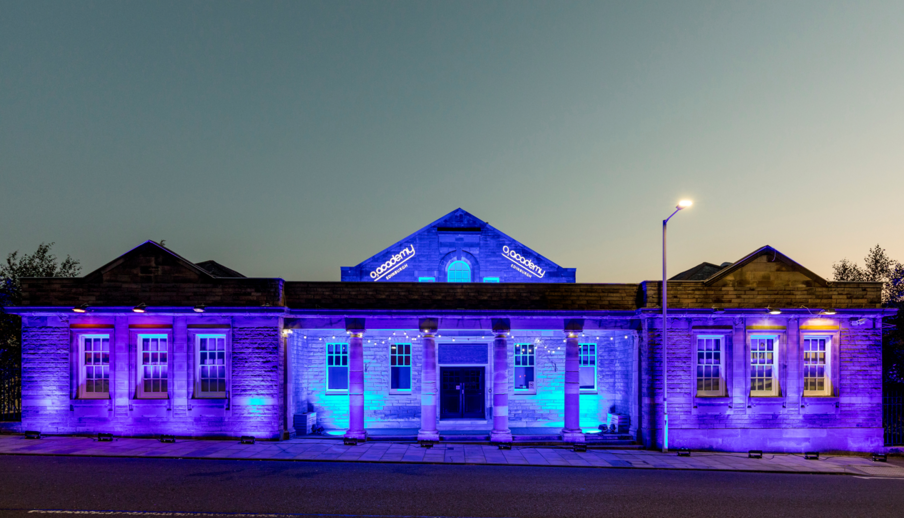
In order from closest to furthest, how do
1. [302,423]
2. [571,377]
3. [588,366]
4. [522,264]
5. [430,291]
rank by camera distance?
1. [571,377]
2. [430,291]
3. [302,423]
4. [588,366]
5. [522,264]

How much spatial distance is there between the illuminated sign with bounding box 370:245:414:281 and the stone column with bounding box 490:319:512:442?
289 inches

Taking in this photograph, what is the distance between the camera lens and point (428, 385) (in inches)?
727

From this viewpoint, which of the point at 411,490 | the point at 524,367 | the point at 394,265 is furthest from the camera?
the point at 394,265

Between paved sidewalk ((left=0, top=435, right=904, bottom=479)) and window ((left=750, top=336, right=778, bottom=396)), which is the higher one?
window ((left=750, top=336, right=778, bottom=396))

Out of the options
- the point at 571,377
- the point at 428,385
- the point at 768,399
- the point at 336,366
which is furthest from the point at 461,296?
the point at 768,399

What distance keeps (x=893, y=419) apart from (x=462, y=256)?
1913 centimetres

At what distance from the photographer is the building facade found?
58.0 ft

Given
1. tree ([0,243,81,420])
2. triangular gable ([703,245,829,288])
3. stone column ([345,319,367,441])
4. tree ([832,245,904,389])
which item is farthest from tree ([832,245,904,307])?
tree ([0,243,81,420])

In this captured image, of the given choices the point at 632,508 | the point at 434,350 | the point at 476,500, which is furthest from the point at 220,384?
the point at 632,508

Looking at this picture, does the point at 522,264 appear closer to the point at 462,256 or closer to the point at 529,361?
the point at 462,256

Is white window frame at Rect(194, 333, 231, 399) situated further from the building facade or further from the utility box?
the utility box

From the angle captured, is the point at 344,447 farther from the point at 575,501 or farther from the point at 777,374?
the point at 777,374

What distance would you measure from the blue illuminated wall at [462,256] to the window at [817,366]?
10039 millimetres

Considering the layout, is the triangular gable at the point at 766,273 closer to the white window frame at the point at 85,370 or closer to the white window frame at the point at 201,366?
the white window frame at the point at 201,366
